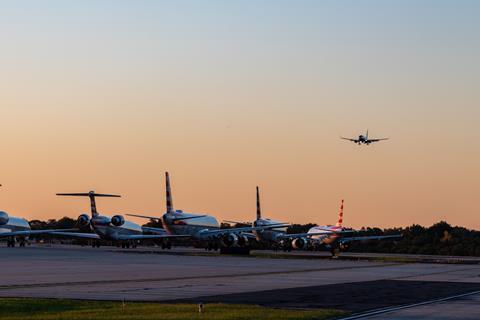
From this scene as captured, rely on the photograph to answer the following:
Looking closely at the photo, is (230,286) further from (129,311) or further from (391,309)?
(129,311)

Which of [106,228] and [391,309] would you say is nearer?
[391,309]

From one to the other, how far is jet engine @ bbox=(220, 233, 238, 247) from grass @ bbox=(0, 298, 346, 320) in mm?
83473

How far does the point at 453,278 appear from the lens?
5972 centimetres

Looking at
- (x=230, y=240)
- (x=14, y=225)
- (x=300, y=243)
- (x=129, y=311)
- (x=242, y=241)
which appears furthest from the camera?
(x=300, y=243)

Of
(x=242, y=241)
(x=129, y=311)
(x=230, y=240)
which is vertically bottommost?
(x=129, y=311)

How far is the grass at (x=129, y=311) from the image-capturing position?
97.2ft

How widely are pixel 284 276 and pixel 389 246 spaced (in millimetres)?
110120

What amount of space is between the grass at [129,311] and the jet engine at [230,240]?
83.5m

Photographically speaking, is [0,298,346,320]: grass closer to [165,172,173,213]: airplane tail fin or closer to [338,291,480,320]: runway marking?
[338,291,480,320]: runway marking

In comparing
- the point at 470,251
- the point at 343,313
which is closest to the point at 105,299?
the point at 343,313

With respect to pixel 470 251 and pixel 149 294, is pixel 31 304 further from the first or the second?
pixel 470 251

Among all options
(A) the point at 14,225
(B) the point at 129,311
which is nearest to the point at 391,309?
(B) the point at 129,311

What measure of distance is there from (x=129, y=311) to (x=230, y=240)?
3424 inches

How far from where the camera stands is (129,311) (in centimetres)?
3128
